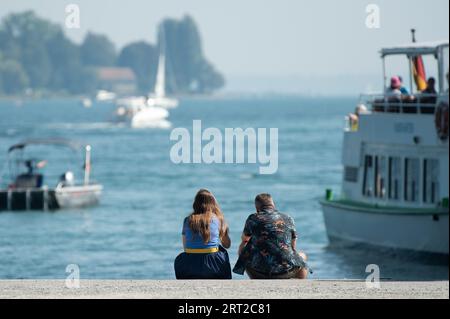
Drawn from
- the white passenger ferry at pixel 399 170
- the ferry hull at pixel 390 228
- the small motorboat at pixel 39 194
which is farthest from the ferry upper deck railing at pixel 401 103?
the small motorboat at pixel 39 194

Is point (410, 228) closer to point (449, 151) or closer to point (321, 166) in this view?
point (449, 151)

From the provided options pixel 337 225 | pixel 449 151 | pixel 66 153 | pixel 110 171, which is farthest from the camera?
pixel 66 153

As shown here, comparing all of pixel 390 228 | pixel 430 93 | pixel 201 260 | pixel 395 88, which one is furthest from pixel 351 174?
pixel 201 260

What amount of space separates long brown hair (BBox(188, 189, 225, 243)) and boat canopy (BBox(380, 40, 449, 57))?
1508cm

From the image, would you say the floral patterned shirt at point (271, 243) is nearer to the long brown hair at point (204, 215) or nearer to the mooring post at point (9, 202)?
the long brown hair at point (204, 215)

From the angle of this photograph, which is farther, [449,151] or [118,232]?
[118,232]

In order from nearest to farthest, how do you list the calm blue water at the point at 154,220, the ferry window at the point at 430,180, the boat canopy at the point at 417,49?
the ferry window at the point at 430,180, the boat canopy at the point at 417,49, the calm blue water at the point at 154,220

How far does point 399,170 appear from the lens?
3027 cm

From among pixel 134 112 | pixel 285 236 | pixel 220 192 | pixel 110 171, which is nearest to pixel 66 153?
pixel 110 171

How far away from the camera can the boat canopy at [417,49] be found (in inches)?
1155

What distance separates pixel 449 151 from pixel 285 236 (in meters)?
13.5

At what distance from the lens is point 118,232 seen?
135 ft

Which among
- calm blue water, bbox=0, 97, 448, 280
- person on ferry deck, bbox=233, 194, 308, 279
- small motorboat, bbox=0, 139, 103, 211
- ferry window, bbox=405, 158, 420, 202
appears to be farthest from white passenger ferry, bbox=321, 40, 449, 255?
small motorboat, bbox=0, 139, 103, 211

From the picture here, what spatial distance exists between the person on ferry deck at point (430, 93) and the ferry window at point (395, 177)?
179 centimetres
